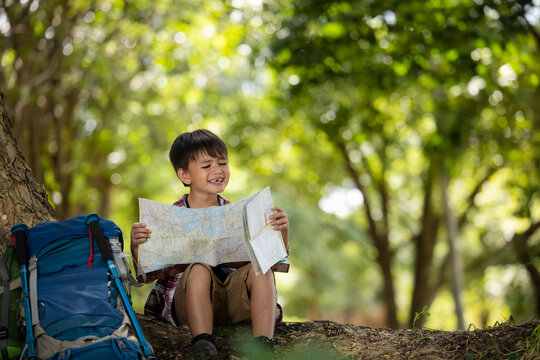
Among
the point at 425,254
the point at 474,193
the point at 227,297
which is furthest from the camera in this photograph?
the point at 474,193

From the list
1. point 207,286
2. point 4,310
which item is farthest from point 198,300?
point 4,310

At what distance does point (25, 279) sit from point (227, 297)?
1028 millimetres

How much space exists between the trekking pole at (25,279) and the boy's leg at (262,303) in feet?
3.30

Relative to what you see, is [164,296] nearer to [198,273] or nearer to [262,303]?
[198,273]

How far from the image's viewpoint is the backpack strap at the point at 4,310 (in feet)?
7.78

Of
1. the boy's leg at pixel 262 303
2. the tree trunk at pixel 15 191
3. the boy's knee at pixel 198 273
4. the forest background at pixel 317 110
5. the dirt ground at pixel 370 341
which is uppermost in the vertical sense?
the forest background at pixel 317 110

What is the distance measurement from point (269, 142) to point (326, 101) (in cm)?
348

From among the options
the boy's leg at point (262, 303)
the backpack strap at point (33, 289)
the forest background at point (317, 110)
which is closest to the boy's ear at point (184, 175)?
the boy's leg at point (262, 303)

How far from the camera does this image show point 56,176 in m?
9.14

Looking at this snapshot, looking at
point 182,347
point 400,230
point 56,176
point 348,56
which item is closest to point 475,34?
point 348,56

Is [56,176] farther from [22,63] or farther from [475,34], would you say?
[475,34]

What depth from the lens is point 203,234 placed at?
295 centimetres

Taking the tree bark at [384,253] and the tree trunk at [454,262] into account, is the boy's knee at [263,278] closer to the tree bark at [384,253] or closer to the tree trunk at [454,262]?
the tree trunk at [454,262]

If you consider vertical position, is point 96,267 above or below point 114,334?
above
